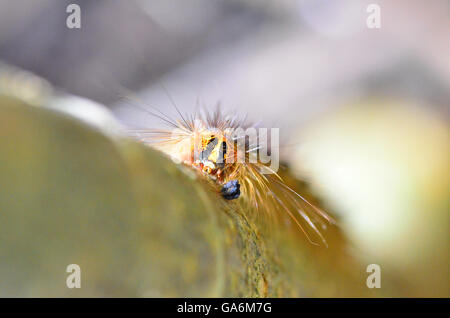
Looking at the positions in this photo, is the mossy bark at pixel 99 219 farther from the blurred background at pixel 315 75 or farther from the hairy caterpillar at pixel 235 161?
the blurred background at pixel 315 75

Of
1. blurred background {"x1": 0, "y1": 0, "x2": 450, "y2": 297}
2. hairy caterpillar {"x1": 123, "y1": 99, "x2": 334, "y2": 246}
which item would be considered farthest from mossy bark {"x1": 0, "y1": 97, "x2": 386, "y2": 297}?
blurred background {"x1": 0, "y1": 0, "x2": 450, "y2": 297}

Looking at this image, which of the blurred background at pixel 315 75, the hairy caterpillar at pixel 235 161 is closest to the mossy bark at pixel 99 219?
the hairy caterpillar at pixel 235 161

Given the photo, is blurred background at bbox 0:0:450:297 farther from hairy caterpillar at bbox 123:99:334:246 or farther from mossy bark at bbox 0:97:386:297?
mossy bark at bbox 0:97:386:297

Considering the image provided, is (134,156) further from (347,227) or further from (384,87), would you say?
(384,87)

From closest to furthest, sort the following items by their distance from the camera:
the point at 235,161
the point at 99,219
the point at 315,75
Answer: the point at 99,219
the point at 235,161
the point at 315,75

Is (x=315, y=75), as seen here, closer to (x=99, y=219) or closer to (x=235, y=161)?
(x=235, y=161)

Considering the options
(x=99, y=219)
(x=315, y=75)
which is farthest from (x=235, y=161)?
(x=315, y=75)
